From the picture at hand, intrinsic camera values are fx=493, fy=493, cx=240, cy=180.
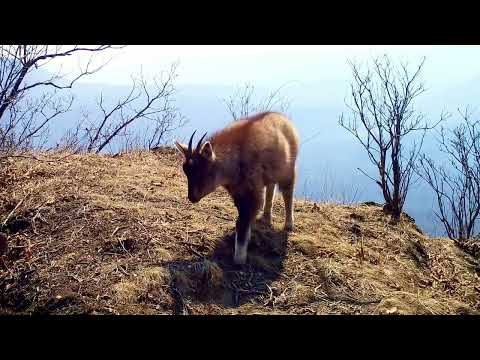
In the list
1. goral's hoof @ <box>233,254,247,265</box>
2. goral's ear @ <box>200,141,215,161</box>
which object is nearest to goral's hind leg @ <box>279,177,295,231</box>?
goral's hoof @ <box>233,254,247,265</box>

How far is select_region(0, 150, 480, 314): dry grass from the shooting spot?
14.9ft

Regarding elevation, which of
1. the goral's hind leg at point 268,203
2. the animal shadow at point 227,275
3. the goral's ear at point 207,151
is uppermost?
the goral's ear at point 207,151

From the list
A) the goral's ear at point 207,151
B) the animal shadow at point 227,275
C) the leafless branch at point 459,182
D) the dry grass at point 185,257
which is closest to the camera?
the dry grass at point 185,257

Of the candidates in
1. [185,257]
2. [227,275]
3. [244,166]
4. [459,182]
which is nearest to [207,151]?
[244,166]

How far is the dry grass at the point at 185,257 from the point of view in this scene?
14.9 ft

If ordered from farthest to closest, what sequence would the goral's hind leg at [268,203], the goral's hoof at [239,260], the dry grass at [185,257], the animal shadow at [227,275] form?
the goral's hind leg at [268,203] < the goral's hoof at [239,260] < the animal shadow at [227,275] < the dry grass at [185,257]

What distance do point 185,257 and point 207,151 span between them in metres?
1.21

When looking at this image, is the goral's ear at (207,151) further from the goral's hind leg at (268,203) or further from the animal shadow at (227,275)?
the goral's hind leg at (268,203)

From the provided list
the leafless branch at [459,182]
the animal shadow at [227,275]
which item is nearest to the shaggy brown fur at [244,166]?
the animal shadow at [227,275]

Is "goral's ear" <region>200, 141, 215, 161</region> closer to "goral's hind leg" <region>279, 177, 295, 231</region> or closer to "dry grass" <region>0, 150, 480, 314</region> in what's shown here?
"dry grass" <region>0, 150, 480, 314</region>

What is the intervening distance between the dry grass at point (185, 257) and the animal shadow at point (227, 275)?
0.5 inches

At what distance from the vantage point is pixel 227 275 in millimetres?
5051

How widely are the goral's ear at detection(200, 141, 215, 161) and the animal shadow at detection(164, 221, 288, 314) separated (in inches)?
36.6
